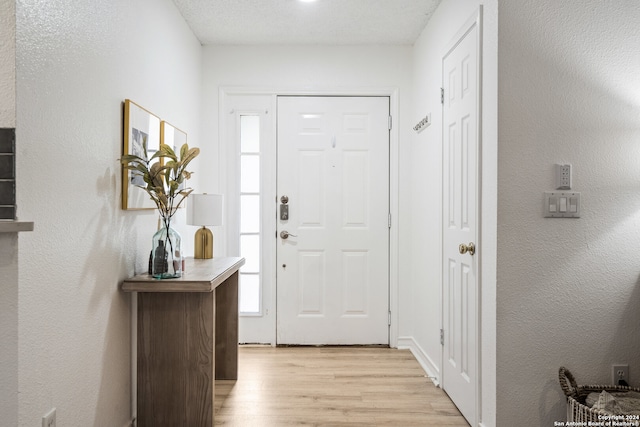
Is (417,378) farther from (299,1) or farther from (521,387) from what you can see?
(299,1)

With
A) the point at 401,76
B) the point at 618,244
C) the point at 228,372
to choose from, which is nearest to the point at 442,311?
the point at 618,244

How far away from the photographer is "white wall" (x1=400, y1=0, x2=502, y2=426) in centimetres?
221

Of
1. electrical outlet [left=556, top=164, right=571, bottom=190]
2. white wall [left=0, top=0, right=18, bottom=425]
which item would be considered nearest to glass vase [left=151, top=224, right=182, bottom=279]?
white wall [left=0, top=0, right=18, bottom=425]

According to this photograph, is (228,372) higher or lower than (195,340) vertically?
lower

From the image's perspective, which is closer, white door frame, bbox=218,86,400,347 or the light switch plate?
the light switch plate

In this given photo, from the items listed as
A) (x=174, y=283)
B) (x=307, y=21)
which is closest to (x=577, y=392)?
(x=174, y=283)

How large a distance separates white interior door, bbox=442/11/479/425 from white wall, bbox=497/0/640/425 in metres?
0.24

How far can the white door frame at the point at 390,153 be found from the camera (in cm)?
401

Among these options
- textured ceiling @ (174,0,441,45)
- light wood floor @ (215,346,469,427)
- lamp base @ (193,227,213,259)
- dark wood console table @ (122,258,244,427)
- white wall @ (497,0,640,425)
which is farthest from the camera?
lamp base @ (193,227,213,259)

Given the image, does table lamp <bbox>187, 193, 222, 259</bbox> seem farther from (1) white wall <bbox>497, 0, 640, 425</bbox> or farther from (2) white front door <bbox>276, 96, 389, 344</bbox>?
(1) white wall <bbox>497, 0, 640, 425</bbox>

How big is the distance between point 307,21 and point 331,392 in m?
2.62

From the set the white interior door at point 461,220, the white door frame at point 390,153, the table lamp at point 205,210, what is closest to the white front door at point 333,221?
the white door frame at point 390,153

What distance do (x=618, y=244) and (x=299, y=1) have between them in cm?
239

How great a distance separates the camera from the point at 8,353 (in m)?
1.47
